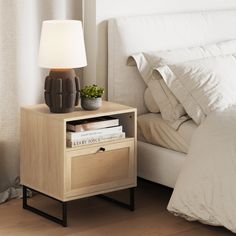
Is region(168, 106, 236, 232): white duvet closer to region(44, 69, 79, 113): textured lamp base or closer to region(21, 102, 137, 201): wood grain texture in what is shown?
region(21, 102, 137, 201): wood grain texture

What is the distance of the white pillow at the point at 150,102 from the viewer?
13.3 feet

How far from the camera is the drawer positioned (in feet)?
11.9

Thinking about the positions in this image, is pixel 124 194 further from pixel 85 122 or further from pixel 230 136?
pixel 230 136

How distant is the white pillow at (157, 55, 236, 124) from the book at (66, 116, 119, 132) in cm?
36

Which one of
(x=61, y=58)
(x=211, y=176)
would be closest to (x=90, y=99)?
(x=61, y=58)

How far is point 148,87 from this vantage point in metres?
4.04

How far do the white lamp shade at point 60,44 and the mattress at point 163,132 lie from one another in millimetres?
598

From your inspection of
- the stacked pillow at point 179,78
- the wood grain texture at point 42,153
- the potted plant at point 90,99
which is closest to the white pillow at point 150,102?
the stacked pillow at point 179,78

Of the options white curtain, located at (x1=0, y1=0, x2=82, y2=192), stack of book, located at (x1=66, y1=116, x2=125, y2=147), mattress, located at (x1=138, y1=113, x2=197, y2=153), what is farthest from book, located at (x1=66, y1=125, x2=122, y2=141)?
white curtain, located at (x1=0, y1=0, x2=82, y2=192)

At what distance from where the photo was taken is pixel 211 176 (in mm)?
3449

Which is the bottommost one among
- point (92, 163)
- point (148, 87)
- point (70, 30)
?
point (92, 163)

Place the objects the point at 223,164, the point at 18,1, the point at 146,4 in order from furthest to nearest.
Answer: the point at 146,4, the point at 18,1, the point at 223,164

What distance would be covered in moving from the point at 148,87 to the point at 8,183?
3.02ft

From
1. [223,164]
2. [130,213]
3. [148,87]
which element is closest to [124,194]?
[130,213]
